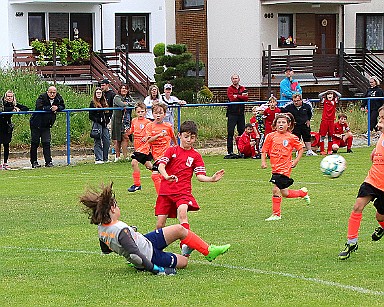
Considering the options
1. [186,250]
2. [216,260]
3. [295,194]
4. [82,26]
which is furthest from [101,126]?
[82,26]

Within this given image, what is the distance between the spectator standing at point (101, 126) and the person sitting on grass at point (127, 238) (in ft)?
46.5

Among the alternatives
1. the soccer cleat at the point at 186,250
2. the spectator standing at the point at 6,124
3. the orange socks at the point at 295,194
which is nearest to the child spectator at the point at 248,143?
the spectator standing at the point at 6,124

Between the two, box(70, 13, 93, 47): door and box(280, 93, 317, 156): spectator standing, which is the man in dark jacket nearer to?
box(280, 93, 317, 156): spectator standing

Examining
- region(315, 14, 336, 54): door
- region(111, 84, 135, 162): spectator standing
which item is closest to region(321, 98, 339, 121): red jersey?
region(111, 84, 135, 162): spectator standing

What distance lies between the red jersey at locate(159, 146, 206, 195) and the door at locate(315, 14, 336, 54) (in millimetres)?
32412

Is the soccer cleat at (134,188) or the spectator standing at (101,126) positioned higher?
the spectator standing at (101,126)

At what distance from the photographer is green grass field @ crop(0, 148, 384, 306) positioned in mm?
9055

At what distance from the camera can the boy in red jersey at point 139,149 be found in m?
17.5

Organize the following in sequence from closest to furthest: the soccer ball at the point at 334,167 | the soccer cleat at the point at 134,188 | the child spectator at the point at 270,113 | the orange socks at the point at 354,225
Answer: the orange socks at the point at 354,225 → the soccer ball at the point at 334,167 → the soccer cleat at the point at 134,188 → the child spectator at the point at 270,113

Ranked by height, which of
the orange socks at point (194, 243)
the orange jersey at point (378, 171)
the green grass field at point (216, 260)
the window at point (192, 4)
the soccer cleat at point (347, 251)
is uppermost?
the window at point (192, 4)

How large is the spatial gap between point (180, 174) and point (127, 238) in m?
1.88

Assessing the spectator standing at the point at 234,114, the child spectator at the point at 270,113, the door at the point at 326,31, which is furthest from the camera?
the door at the point at 326,31

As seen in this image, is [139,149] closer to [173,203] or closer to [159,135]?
[159,135]

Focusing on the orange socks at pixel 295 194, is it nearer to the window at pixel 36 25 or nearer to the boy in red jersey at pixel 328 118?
the boy in red jersey at pixel 328 118
